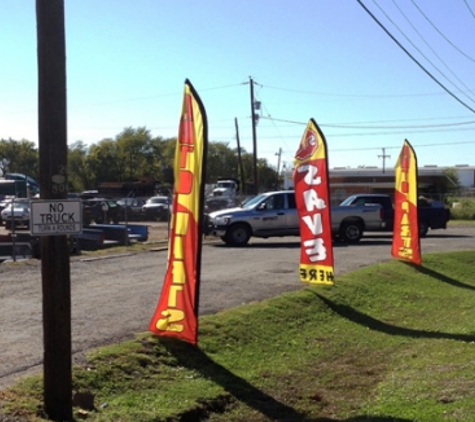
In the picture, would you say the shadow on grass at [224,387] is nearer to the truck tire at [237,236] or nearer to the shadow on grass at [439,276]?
the shadow on grass at [439,276]

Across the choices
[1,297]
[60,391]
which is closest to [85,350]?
[60,391]

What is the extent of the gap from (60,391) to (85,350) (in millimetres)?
2100

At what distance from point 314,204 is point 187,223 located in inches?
213

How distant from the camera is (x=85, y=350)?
8.74m

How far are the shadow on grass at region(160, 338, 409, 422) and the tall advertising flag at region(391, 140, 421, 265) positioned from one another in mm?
10610

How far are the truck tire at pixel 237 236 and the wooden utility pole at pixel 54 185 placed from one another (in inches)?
723

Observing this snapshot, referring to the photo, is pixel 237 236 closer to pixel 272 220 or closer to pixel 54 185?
pixel 272 220

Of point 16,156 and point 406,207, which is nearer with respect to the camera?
point 406,207

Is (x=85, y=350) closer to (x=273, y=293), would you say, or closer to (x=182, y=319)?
(x=182, y=319)

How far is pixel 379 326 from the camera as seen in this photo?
42.0ft

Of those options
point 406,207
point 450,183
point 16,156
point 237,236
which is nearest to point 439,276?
point 406,207

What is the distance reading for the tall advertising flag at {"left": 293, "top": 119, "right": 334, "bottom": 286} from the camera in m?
13.8

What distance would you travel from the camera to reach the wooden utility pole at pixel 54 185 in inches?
251

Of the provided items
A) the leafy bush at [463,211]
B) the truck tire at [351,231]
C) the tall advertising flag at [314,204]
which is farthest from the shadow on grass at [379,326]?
the leafy bush at [463,211]
